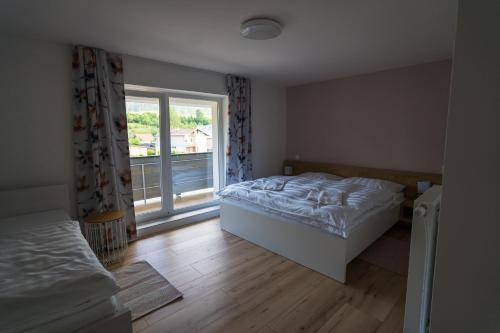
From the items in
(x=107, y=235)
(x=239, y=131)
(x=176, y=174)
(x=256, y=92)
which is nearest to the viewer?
(x=107, y=235)

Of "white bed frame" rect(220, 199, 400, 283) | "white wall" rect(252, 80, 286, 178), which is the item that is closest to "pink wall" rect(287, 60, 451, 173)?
"white wall" rect(252, 80, 286, 178)

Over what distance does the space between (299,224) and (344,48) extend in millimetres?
2076

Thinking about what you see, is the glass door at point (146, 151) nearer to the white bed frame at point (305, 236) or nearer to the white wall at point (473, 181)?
the white bed frame at point (305, 236)

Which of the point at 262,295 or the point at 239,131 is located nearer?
the point at 262,295

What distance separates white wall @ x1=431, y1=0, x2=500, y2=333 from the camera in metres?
0.77

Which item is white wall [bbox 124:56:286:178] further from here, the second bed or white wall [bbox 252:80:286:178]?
the second bed

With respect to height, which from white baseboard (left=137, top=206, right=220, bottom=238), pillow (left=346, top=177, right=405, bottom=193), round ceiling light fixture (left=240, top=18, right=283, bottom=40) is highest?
round ceiling light fixture (left=240, top=18, right=283, bottom=40)

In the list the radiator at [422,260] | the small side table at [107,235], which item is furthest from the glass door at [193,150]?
the radiator at [422,260]

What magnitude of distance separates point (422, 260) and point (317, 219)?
3.39 feet

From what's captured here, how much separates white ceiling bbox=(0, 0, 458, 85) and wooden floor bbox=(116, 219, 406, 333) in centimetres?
240

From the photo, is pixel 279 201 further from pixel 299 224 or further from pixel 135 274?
pixel 135 274

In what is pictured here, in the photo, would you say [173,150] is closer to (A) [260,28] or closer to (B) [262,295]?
(A) [260,28]

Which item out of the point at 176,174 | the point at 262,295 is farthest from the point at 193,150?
the point at 262,295

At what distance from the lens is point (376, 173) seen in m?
3.82
